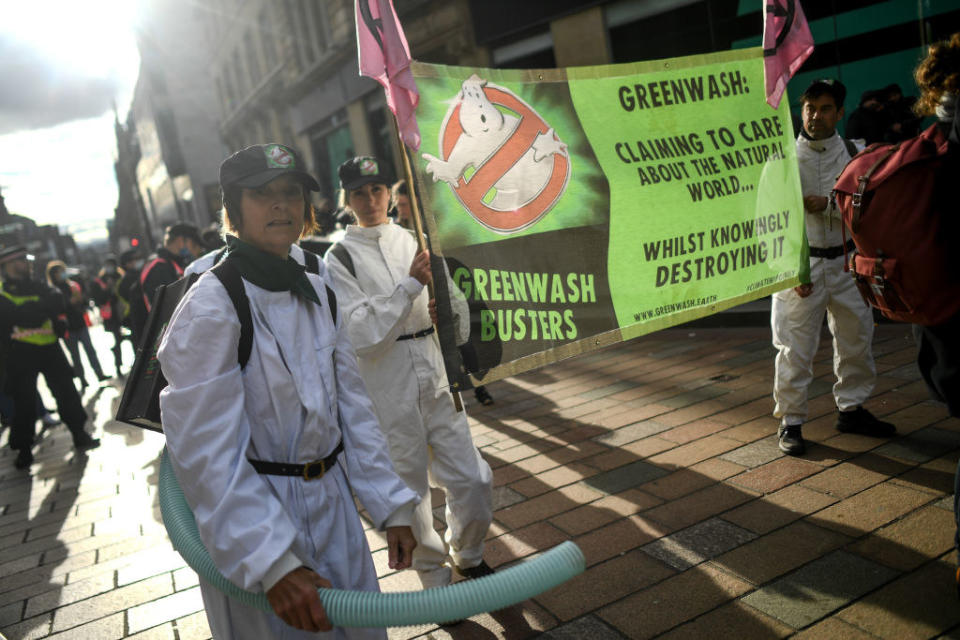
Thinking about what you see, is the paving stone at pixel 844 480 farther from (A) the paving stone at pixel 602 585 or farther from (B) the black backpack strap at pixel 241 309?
(B) the black backpack strap at pixel 241 309

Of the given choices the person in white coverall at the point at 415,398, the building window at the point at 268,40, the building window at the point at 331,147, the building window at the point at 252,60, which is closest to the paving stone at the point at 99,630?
the person in white coverall at the point at 415,398

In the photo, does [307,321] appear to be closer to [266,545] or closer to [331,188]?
[266,545]

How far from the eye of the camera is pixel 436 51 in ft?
39.2

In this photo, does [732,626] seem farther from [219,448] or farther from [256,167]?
[256,167]

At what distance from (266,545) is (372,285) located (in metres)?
1.78

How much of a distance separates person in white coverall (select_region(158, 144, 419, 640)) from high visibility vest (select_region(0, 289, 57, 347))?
667 cm

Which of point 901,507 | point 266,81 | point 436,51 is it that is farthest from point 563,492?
point 266,81

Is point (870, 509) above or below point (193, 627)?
below

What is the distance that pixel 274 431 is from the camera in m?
1.81

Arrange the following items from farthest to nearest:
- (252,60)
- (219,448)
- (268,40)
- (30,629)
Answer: (252,60), (268,40), (30,629), (219,448)

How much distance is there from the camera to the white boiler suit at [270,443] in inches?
63.9

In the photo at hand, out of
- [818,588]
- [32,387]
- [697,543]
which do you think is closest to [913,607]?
[818,588]

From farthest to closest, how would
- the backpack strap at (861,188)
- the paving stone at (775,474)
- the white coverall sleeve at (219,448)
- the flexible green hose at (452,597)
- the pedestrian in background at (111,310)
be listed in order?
the pedestrian in background at (111,310) → the paving stone at (775,474) → the backpack strap at (861,188) → the white coverall sleeve at (219,448) → the flexible green hose at (452,597)

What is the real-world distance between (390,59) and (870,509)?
2.97 metres
